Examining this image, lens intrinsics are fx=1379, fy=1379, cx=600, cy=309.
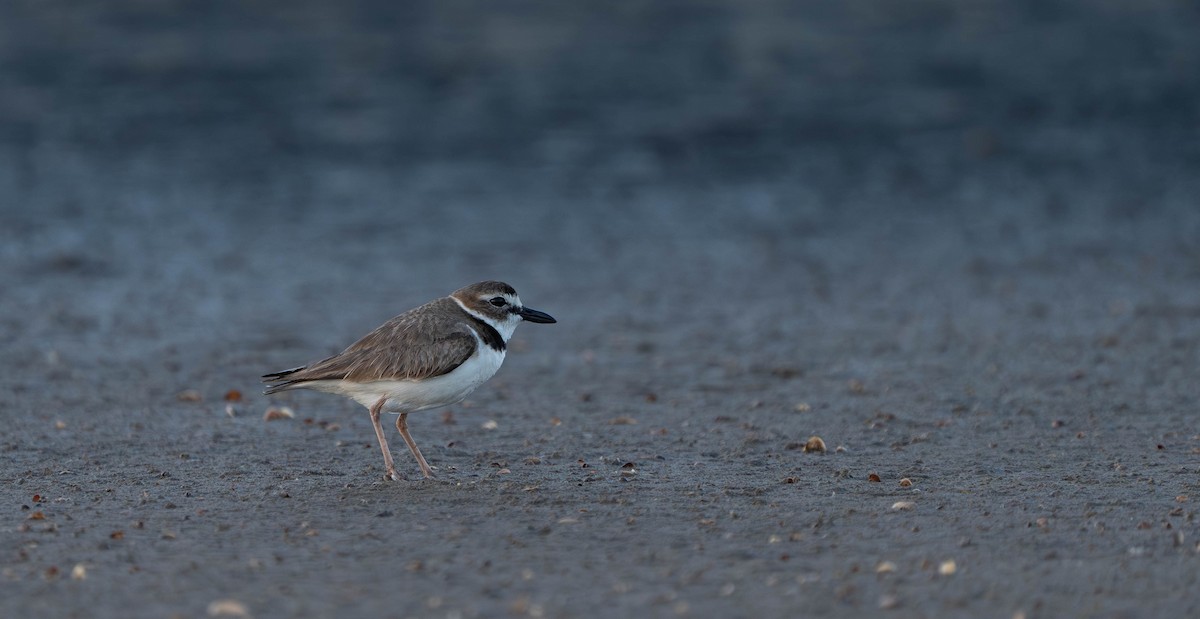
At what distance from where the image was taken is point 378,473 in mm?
8102

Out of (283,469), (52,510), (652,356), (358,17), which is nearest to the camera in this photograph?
(52,510)

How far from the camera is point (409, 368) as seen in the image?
7738mm

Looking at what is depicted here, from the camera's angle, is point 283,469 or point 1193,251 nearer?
point 283,469

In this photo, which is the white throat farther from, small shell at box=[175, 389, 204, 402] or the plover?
small shell at box=[175, 389, 204, 402]

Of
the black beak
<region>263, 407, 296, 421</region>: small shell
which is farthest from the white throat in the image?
<region>263, 407, 296, 421</region>: small shell

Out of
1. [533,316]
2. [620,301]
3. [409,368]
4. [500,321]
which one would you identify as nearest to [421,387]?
[409,368]

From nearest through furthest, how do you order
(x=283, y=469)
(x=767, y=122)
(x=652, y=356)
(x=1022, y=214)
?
(x=283, y=469) < (x=652, y=356) < (x=1022, y=214) < (x=767, y=122)

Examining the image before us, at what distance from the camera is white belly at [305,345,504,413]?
7762mm

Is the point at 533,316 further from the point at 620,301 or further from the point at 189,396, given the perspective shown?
the point at 620,301

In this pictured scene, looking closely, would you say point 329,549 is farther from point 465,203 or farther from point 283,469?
point 465,203

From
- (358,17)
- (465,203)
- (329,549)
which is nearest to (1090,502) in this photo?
(329,549)

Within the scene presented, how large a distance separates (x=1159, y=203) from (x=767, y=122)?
6.14 metres

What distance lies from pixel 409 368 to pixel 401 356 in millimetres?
100

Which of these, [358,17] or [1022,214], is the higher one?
[358,17]
